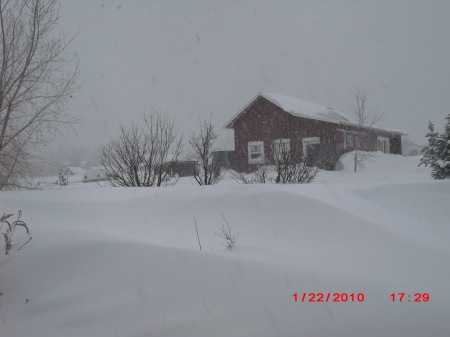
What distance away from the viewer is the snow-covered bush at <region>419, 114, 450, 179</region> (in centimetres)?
902

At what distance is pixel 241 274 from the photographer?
118 inches

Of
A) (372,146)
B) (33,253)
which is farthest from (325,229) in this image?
(372,146)

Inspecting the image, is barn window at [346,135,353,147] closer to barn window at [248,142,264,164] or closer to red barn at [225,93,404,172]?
red barn at [225,93,404,172]

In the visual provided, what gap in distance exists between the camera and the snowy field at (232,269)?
250cm

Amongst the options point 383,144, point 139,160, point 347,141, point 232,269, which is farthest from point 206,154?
point 383,144

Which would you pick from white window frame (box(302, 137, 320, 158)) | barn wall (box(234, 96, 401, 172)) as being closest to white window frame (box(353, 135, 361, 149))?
barn wall (box(234, 96, 401, 172))

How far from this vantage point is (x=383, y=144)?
2750 centimetres

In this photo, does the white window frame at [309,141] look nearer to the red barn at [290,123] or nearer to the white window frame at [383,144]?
the red barn at [290,123]

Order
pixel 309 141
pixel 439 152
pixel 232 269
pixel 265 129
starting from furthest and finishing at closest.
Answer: pixel 309 141
pixel 265 129
pixel 439 152
pixel 232 269

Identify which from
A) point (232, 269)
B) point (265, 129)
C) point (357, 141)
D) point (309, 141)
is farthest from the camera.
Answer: point (357, 141)
